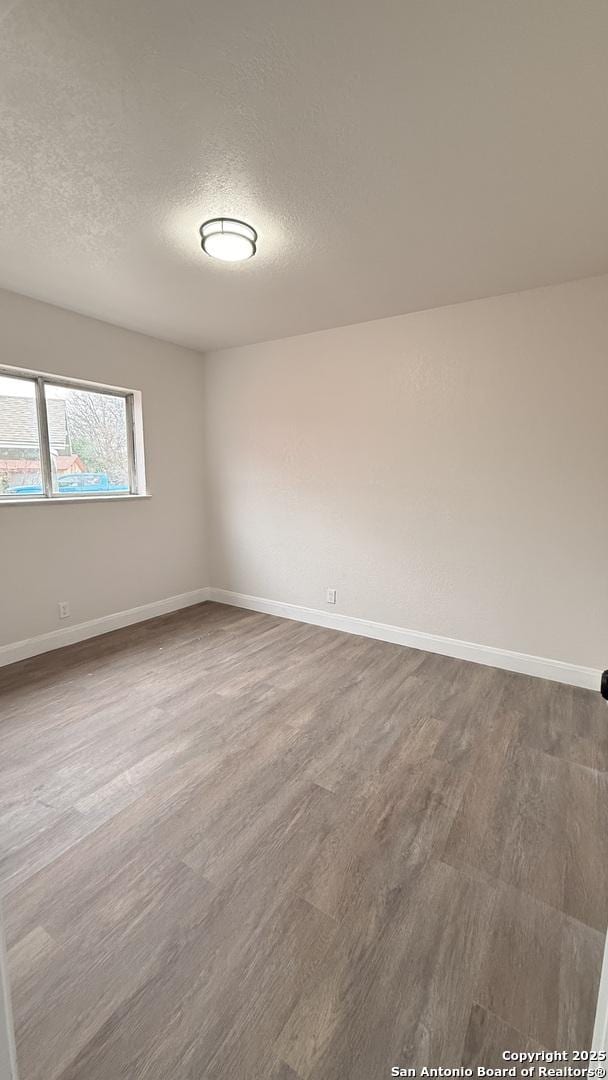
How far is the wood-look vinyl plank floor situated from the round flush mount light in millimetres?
2497

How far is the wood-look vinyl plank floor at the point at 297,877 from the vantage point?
1.01 m

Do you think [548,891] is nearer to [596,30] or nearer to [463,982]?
[463,982]

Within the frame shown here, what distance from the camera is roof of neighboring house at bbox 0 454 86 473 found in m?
2.92

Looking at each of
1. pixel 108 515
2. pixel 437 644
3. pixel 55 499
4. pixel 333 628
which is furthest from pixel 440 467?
pixel 55 499

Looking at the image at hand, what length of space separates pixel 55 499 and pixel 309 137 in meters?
2.79

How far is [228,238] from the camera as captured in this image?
1.99 m

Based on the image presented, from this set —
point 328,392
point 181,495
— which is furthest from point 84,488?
point 328,392

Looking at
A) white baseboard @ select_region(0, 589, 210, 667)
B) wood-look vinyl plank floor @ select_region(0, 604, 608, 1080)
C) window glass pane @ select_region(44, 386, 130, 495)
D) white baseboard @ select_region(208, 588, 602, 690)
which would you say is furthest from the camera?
window glass pane @ select_region(44, 386, 130, 495)

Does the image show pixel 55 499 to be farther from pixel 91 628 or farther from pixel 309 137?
pixel 309 137

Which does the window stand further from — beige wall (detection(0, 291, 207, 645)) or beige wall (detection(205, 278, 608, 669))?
beige wall (detection(205, 278, 608, 669))

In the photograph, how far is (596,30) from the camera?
1111 mm

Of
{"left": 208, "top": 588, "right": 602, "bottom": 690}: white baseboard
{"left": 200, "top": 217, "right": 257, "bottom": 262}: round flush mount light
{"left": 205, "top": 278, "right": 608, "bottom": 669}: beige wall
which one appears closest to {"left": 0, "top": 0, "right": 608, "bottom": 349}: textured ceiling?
{"left": 200, "top": 217, "right": 257, "bottom": 262}: round flush mount light

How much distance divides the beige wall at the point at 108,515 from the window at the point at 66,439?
0.14m

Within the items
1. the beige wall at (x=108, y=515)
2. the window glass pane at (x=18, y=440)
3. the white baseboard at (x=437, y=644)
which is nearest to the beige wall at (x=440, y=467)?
the white baseboard at (x=437, y=644)
